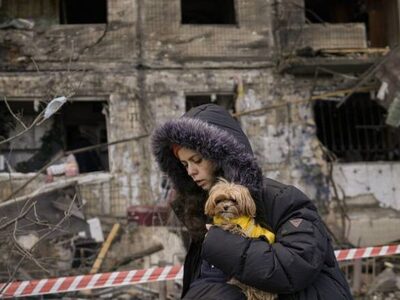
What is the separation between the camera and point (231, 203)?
6.82 ft

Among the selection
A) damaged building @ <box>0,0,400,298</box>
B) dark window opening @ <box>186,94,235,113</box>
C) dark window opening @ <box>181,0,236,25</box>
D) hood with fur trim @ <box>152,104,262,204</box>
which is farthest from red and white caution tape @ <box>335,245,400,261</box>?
dark window opening @ <box>181,0,236,25</box>

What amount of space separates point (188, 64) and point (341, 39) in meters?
3.48

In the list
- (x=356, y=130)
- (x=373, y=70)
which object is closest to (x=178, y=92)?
(x=373, y=70)

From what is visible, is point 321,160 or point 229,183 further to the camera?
point 321,160

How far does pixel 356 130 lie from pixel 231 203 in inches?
429

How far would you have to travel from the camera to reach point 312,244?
78.0 inches

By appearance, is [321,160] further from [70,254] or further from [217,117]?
[217,117]

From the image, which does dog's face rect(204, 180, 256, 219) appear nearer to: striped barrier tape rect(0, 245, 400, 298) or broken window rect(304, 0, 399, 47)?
striped barrier tape rect(0, 245, 400, 298)

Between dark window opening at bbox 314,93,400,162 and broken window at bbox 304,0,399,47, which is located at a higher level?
broken window at bbox 304,0,399,47

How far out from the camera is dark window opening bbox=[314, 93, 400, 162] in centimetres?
1223

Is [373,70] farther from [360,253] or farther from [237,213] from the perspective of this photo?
[237,213]

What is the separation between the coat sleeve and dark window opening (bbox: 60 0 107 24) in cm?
1156

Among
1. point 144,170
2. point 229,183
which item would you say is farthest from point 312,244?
point 144,170

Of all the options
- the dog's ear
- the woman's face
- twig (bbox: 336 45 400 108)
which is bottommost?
the dog's ear
